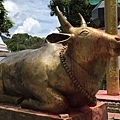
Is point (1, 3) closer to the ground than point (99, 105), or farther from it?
farther from it

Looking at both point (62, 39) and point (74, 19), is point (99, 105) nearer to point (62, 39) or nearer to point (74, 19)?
point (62, 39)

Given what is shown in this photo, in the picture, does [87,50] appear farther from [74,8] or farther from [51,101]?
[74,8]

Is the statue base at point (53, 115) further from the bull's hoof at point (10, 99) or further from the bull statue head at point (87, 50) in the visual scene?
the bull statue head at point (87, 50)

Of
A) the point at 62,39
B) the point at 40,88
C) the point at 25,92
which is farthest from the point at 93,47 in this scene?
the point at 25,92

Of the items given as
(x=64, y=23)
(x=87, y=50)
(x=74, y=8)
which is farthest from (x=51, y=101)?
(x=74, y=8)

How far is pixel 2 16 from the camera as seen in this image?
13562mm

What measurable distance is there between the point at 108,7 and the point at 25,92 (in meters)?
3.34

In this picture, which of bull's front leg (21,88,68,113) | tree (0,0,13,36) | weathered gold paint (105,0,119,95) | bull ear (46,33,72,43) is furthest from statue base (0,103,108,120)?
tree (0,0,13,36)

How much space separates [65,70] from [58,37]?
0.29 m

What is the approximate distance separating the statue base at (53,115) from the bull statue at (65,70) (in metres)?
0.06

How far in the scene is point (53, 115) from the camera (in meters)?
2.32

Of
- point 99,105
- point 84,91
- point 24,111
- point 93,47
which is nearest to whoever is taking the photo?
point 93,47

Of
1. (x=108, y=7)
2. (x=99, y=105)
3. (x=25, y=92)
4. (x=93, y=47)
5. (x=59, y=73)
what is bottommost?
(x=99, y=105)

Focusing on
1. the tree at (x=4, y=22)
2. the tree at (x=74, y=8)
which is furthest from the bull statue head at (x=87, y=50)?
the tree at (x=74, y=8)
